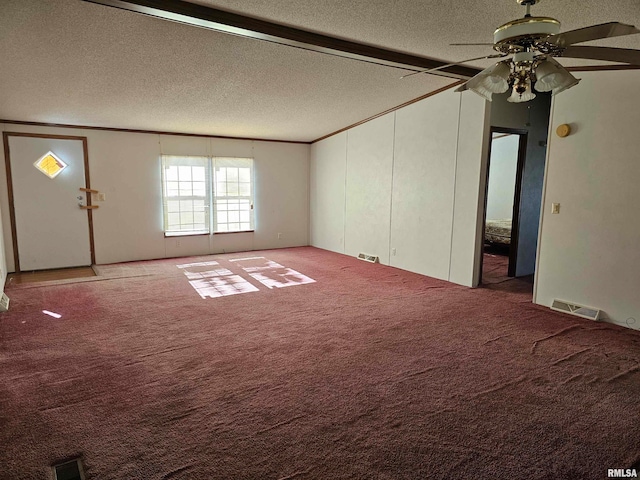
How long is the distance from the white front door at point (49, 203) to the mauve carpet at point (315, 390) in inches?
85.4

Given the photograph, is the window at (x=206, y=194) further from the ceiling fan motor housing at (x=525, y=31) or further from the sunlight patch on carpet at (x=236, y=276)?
the ceiling fan motor housing at (x=525, y=31)

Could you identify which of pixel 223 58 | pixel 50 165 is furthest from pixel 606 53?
pixel 50 165

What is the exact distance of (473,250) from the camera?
4.68 m

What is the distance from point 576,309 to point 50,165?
299 inches

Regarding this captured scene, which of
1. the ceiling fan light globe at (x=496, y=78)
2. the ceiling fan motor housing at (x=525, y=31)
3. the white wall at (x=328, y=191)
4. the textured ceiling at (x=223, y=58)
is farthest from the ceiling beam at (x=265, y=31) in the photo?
the white wall at (x=328, y=191)

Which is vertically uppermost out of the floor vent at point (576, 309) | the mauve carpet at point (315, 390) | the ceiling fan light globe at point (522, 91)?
the ceiling fan light globe at point (522, 91)

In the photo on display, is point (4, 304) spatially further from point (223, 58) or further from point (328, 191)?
point (328, 191)

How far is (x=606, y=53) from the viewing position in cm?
204

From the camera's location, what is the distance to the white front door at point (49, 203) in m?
5.81

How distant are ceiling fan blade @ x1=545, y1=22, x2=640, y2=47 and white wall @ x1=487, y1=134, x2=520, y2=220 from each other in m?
6.28

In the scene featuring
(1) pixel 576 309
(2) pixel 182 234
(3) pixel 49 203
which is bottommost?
(1) pixel 576 309

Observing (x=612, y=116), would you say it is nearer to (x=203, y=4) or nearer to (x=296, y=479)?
(x=203, y=4)

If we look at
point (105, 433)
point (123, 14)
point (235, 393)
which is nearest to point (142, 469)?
point (105, 433)

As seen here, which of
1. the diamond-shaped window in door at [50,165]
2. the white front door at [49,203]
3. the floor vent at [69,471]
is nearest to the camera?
the floor vent at [69,471]
